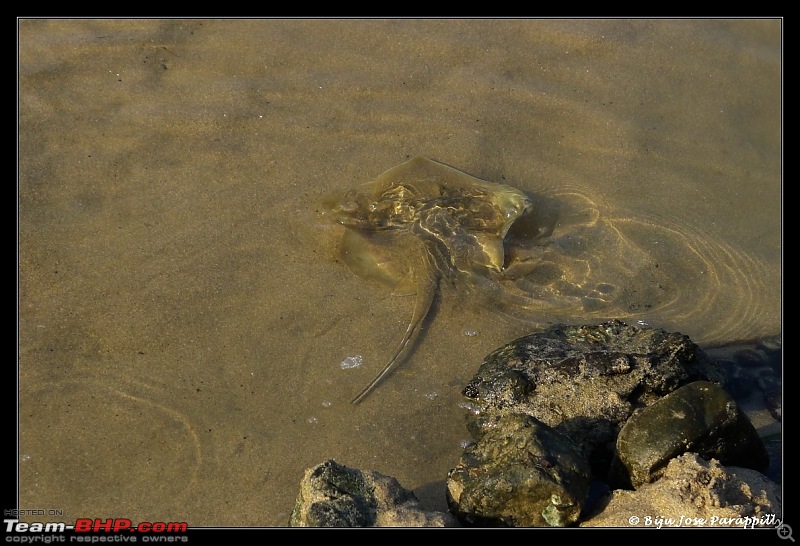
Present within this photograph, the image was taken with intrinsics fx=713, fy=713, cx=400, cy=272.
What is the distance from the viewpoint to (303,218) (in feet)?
17.3

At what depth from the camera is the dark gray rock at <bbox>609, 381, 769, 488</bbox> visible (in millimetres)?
3447

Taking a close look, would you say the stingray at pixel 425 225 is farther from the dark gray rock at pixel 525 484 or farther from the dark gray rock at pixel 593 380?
the dark gray rock at pixel 525 484

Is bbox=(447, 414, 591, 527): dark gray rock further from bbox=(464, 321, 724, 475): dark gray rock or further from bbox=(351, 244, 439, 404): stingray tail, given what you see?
bbox=(351, 244, 439, 404): stingray tail

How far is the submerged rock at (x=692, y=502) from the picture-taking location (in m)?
3.21

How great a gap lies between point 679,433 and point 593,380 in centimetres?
56

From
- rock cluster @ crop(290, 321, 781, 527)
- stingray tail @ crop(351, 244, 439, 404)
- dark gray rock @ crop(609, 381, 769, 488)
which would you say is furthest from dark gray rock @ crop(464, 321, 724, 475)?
stingray tail @ crop(351, 244, 439, 404)

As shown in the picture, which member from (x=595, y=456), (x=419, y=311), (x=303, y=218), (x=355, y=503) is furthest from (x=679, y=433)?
(x=303, y=218)

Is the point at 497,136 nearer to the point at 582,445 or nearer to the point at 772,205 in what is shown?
the point at 772,205

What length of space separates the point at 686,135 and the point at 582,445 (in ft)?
11.5

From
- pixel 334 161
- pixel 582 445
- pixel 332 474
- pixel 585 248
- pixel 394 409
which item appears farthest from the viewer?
pixel 334 161

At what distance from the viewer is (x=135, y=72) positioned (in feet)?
19.8

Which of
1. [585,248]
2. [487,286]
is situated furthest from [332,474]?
[585,248]

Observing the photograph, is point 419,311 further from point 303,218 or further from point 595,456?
point 595,456

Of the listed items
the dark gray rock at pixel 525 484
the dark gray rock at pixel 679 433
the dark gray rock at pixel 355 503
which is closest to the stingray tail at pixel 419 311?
the dark gray rock at pixel 355 503
